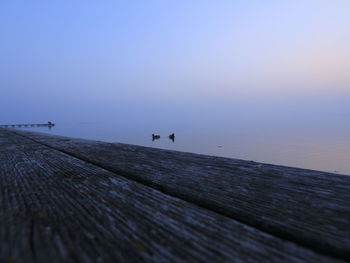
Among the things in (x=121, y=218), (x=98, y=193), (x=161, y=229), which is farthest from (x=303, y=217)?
(x=98, y=193)

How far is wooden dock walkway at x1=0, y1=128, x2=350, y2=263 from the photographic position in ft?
1.75

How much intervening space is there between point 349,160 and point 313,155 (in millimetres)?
4202

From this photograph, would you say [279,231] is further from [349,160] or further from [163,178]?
[349,160]

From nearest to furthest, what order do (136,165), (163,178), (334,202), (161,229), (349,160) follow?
(161,229) → (334,202) → (163,178) → (136,165) → (349,160)

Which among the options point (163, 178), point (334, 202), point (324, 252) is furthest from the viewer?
point (163, 178)

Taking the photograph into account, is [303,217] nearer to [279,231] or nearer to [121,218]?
[279,231]

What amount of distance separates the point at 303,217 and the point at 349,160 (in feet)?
109

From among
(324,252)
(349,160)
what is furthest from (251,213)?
(349,160)

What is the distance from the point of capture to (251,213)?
74cm

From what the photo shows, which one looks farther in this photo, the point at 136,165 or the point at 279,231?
the point at 136,165

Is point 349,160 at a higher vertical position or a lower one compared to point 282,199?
lower

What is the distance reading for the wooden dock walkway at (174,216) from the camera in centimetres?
53

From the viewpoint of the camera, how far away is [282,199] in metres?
0.87

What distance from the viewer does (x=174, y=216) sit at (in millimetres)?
710
